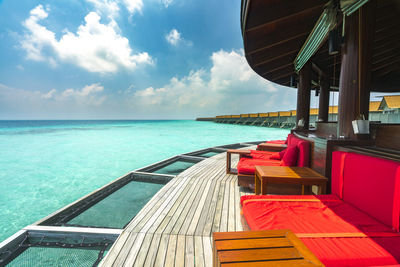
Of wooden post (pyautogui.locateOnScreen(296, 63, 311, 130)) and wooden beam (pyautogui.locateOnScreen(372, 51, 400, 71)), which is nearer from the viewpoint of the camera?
wooden post (pyautogui.locateOnScreen(296, 63, 311, 130))

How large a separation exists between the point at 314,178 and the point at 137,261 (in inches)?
82.2

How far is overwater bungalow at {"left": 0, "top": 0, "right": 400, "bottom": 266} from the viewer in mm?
1146

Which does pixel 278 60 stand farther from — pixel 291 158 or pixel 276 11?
pixel 291 158

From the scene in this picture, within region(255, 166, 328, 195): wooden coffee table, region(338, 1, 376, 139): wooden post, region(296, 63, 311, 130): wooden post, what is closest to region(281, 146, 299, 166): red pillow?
region(255, 166, 328, 195): wooden coffee table

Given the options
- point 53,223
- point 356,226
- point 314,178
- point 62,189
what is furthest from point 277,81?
point 62,189

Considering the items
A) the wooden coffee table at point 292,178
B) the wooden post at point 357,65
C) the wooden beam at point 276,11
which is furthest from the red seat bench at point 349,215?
the wooden beam at point 276,11

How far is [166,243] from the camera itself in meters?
1.78

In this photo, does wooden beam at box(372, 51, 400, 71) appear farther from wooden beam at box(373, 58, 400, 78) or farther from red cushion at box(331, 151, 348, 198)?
red cushion at box(331, 151, 348, 198)

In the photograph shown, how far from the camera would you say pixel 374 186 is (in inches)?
59.0

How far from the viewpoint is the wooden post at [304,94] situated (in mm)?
4997

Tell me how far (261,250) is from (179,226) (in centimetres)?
130

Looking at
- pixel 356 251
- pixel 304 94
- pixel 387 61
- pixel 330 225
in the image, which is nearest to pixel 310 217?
pixel 330 225

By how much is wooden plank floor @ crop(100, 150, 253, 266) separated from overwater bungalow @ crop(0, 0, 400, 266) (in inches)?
0.4

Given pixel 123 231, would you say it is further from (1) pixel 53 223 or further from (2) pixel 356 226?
(2) pixel 356 226
